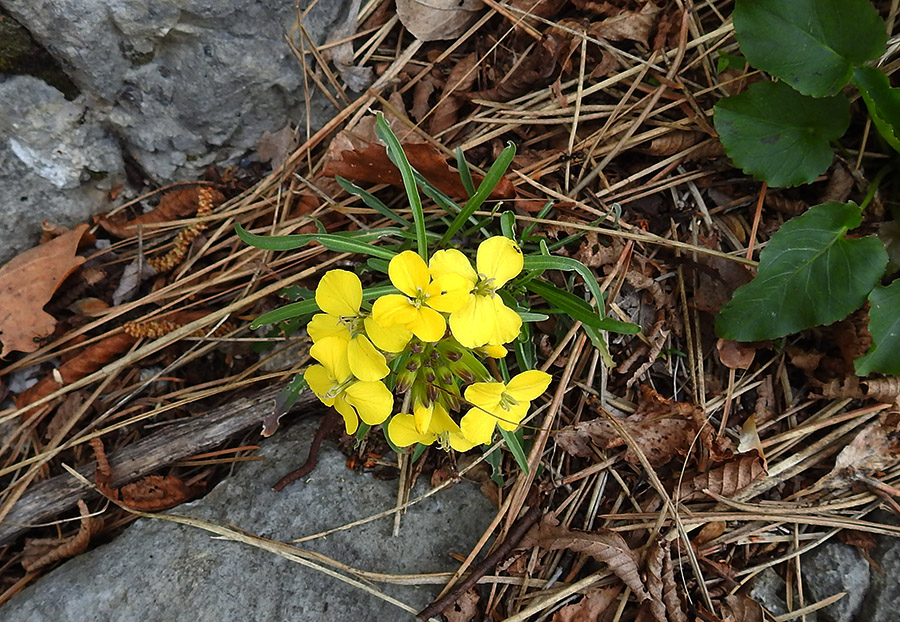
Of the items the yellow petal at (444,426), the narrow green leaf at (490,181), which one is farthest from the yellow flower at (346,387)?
the narrow green leaf at (490,181)

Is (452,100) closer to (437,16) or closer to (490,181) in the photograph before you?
(437,16)

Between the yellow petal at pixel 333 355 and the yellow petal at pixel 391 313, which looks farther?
the yellow petal at pixel 333 355

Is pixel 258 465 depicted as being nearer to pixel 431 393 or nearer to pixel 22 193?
pixel 431 393

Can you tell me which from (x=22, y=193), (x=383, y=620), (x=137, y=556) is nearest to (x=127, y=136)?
(x=22, y=193)

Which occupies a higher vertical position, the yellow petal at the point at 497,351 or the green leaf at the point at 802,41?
the green leaf at the point at 802,41

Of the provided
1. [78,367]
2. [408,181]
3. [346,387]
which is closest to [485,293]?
[346,387]

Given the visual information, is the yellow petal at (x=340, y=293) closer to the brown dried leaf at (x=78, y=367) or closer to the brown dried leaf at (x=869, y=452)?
the brown dried leaf at (x=78, y=367)

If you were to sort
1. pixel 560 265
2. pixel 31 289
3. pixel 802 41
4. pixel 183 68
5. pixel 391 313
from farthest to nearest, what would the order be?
pixel 31 289, pixel 183 68, pixel 802 41, pixel 560 265, pixel 391 313
